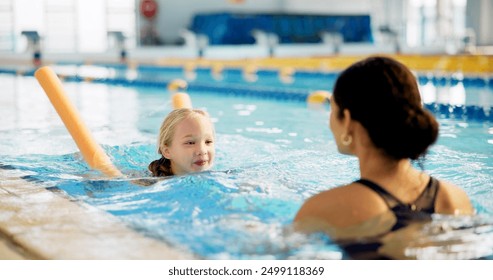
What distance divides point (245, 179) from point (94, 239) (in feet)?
3.63

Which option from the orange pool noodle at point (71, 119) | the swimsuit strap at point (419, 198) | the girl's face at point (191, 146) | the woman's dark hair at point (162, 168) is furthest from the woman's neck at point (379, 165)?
the orange pool noodle at point (71, 119)

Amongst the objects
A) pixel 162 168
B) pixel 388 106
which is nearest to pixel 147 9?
pixel 162 168

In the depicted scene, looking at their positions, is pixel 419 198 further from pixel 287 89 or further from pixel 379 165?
pixel 287 89

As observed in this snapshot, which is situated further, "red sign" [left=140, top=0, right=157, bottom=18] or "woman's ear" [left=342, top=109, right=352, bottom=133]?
"red sign" [left=140, top=0, right=157, bottom=18]

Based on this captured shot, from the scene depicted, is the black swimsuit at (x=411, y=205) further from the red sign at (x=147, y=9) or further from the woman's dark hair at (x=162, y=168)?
the red sign at (x=147, y=9)

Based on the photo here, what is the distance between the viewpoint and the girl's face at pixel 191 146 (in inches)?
121

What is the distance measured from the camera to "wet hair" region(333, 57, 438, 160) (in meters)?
1.87

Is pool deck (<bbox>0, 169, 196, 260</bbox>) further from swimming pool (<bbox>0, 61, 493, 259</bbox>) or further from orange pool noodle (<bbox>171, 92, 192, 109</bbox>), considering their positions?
orange pool noodle (<bbox>171, 92, 192, 109</bbox>)

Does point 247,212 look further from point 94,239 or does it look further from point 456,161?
point 456,161

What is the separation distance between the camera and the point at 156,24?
22.9m

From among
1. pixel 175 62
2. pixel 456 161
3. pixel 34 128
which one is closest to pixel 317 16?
pixel 175 62

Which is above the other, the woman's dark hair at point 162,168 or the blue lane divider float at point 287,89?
the woman's dark hair at point 162,168

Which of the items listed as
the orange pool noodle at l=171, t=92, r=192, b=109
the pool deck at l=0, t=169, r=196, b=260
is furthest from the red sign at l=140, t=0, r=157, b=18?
the pool deck at l=0, t=169, r=196, b=260

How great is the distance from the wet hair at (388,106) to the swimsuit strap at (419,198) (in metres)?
0.11
